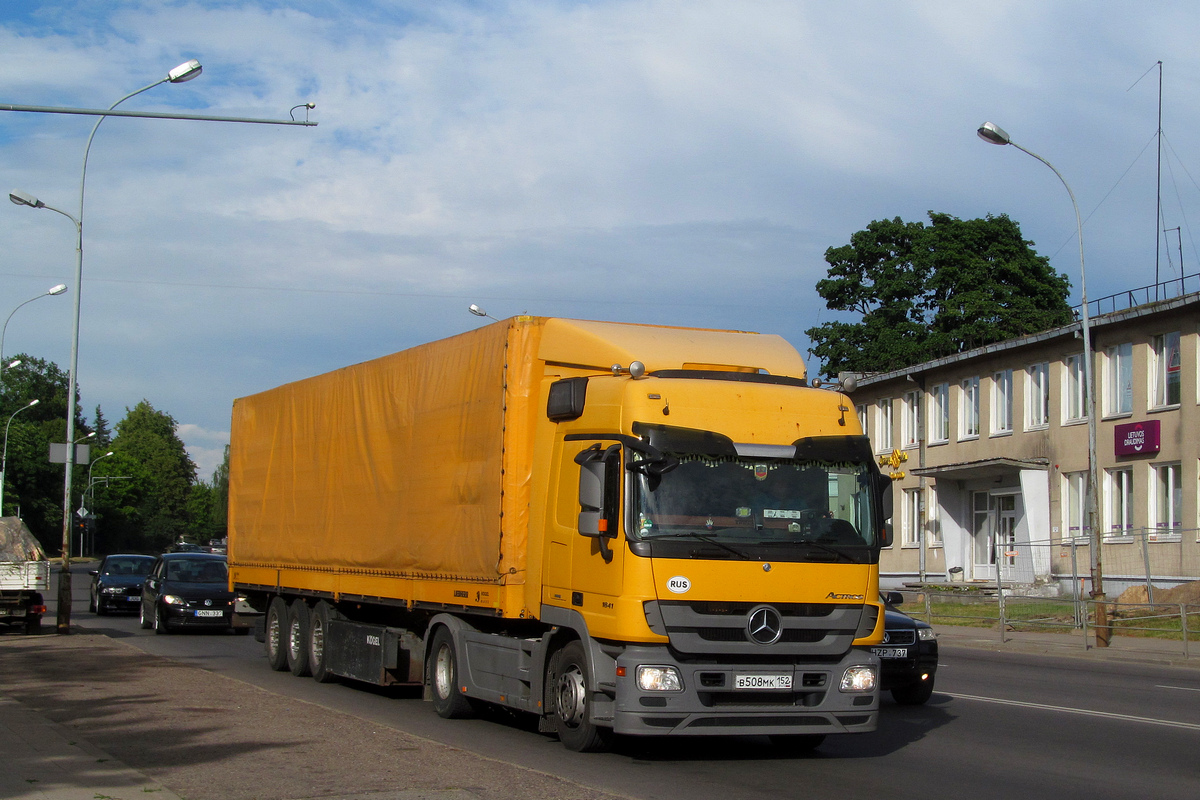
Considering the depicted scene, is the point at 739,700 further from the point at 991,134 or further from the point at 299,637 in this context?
the point at 991,134

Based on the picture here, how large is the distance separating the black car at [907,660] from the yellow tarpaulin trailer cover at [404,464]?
4.80 meters

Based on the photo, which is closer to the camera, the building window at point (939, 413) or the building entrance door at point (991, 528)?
the building entrance door at point (991, 528)

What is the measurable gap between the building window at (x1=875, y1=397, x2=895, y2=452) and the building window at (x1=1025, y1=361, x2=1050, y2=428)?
9.48m

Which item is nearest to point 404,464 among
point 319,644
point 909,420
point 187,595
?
point 319,644

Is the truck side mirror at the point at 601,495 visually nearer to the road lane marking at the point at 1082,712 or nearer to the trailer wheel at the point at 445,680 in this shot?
the trailer wheel at the point at 445,680

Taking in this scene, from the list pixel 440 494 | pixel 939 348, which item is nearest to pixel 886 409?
pixel 939 348

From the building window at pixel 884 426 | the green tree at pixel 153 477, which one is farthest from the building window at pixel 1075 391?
the green tree at pixel 153 477

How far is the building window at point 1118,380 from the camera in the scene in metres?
34.2

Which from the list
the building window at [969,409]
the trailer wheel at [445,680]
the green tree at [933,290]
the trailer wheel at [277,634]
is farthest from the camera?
the green tree at [933,290]

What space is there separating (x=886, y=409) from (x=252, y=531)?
34.7m

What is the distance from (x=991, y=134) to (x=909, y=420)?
68.0ft

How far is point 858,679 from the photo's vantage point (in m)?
9.28

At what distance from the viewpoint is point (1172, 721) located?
40.5 ft

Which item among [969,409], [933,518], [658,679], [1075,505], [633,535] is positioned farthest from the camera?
[933,518]
